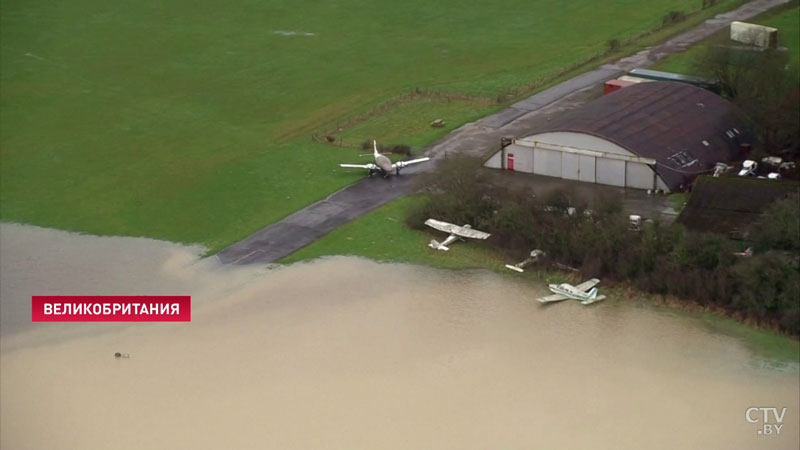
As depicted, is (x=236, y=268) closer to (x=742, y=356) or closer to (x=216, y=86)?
(x=742, y=356)

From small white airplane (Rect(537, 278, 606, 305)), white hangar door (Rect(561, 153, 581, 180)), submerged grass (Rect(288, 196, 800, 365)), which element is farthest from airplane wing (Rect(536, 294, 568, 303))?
white hangar door (Rect(561, 153, 581, 180))

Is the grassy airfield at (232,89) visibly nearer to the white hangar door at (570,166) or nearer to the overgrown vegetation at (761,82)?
the white hangar door at (570,166)

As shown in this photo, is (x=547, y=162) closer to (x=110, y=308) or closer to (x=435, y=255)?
(x=435, y=255)

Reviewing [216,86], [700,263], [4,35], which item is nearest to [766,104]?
[700,263]

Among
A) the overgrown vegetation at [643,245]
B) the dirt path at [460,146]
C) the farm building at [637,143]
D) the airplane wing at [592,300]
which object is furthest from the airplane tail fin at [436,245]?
the farm building at [637,143]

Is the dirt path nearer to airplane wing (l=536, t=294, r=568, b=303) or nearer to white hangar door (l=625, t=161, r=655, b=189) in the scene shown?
white hangar door (l=625, t=161, r=655, b=189)

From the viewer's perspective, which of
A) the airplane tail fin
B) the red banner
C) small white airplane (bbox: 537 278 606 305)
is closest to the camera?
small white airplane (bbox: 537 278 606 305)

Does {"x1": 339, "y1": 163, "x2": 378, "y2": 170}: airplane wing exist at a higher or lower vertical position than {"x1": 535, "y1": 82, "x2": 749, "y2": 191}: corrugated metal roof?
lower
